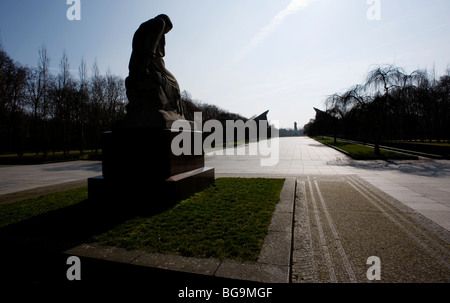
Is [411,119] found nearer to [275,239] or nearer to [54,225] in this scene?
[275,239]

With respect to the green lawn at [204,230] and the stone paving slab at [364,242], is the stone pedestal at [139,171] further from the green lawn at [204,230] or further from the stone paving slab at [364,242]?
the stone paving slab at [364,242]

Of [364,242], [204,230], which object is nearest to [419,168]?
[364,242]

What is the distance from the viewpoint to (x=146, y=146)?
505cm

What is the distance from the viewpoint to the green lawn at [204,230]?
3.03m

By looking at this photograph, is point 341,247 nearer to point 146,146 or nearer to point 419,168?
point 146,146

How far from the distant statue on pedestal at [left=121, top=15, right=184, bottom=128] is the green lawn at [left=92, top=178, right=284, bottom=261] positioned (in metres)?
2.15

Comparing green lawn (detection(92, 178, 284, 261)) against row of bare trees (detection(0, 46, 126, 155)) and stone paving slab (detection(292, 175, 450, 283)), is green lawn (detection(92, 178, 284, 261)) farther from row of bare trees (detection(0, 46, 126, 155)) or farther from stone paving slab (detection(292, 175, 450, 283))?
row of bare trees (detection(0, 46, 126, 155))

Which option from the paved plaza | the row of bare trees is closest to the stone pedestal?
the paved plaza

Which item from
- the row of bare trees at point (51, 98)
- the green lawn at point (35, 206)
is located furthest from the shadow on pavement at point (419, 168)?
the row of bare trees at point (51, 98)

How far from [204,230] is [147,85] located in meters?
3.84

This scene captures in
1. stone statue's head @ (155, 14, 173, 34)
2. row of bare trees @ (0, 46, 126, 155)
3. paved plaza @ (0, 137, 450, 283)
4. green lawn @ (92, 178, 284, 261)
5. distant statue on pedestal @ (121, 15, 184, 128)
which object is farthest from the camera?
row of bare trees @ (0, 46, 126, 155)

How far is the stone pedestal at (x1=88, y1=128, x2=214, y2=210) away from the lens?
16.1ft
